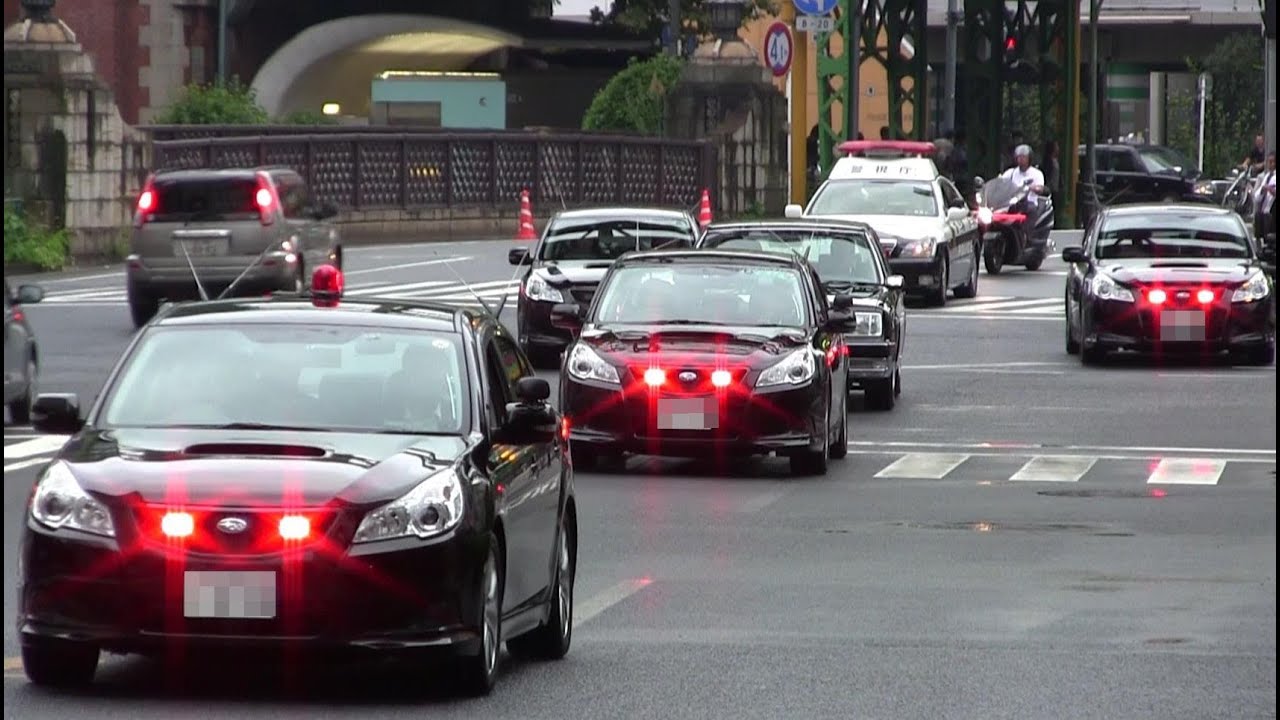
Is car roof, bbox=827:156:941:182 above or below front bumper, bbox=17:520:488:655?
above

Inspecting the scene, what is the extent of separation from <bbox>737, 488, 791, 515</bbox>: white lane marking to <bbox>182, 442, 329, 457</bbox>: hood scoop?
7.15 meters

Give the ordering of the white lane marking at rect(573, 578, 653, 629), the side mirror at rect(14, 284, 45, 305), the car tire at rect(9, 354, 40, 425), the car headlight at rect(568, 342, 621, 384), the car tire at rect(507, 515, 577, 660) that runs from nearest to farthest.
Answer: the car tire at rect(507, 515, 577, 660)
the white lane marking at rect(573, 578, 653, 629)
the car headlight at rect(568, 342, 621, 384)
the side mirror at rect(14, 284, 45, 305)
the car tire at rect(9, 354, 40, 425)

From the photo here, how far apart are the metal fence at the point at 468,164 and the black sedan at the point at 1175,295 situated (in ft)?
66.4

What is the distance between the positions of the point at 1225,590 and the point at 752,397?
562 centimetres

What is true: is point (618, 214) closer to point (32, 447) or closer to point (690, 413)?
point (32, 447)

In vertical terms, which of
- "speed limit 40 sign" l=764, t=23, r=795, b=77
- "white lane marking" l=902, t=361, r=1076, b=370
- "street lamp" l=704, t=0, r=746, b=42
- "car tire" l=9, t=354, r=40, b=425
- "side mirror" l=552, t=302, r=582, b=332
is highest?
"street lamp" l=704, t=0, r=746, b=42

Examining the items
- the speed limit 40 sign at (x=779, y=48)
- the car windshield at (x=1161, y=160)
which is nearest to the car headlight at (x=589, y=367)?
the speed limit 40 sign at (x=779, y=48)

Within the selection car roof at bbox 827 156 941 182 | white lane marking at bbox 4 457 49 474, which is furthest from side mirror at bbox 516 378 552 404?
car roof at bbox 827 156 941 182

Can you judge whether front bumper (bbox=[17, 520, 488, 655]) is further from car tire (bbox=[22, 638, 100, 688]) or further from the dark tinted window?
the dark tinted window

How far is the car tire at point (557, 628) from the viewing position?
11.0 meters

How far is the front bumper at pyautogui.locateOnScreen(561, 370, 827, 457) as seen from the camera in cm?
1862

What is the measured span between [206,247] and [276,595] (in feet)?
74.1

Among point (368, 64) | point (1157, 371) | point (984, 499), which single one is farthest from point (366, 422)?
point (368, 64)

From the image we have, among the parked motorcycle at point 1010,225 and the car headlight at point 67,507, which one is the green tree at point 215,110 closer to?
the parked motorcycle at point 1010,225
